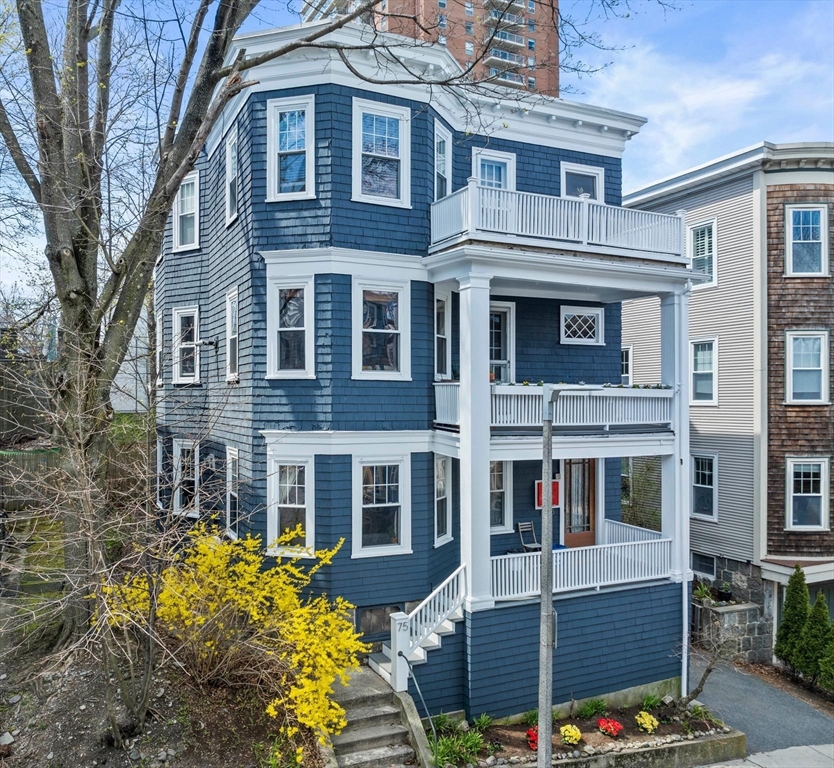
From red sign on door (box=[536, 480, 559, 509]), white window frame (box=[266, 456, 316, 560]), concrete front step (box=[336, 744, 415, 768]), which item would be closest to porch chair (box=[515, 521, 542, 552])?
red sign on door (box=[536, 480, 559, 509])

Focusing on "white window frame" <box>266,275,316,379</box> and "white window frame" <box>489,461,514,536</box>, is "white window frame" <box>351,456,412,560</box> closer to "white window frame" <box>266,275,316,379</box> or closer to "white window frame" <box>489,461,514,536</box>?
"white window frame" <box>266,275,316,379</box>

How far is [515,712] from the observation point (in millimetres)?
10633

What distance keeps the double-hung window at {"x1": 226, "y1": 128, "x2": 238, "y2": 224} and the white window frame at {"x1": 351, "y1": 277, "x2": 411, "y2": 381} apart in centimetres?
327

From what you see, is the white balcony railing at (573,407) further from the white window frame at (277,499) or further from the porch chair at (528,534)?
the porch chair at (528,534)

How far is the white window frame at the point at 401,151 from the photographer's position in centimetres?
1130

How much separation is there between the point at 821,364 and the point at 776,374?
1169 millimetres

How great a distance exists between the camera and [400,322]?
38.3 feet

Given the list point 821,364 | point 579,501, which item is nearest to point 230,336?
point 579,501

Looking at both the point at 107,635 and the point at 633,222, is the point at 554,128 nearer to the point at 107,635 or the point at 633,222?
the point at 633,222

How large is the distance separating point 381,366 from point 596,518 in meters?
6.56

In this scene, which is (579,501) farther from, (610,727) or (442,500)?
(610,727)

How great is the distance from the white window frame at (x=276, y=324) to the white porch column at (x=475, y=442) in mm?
2657

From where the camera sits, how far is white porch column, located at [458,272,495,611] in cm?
1047

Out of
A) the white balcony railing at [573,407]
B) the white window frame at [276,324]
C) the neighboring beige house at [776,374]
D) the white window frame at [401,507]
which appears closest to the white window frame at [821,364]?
the neighboring beige house at [776,374]
